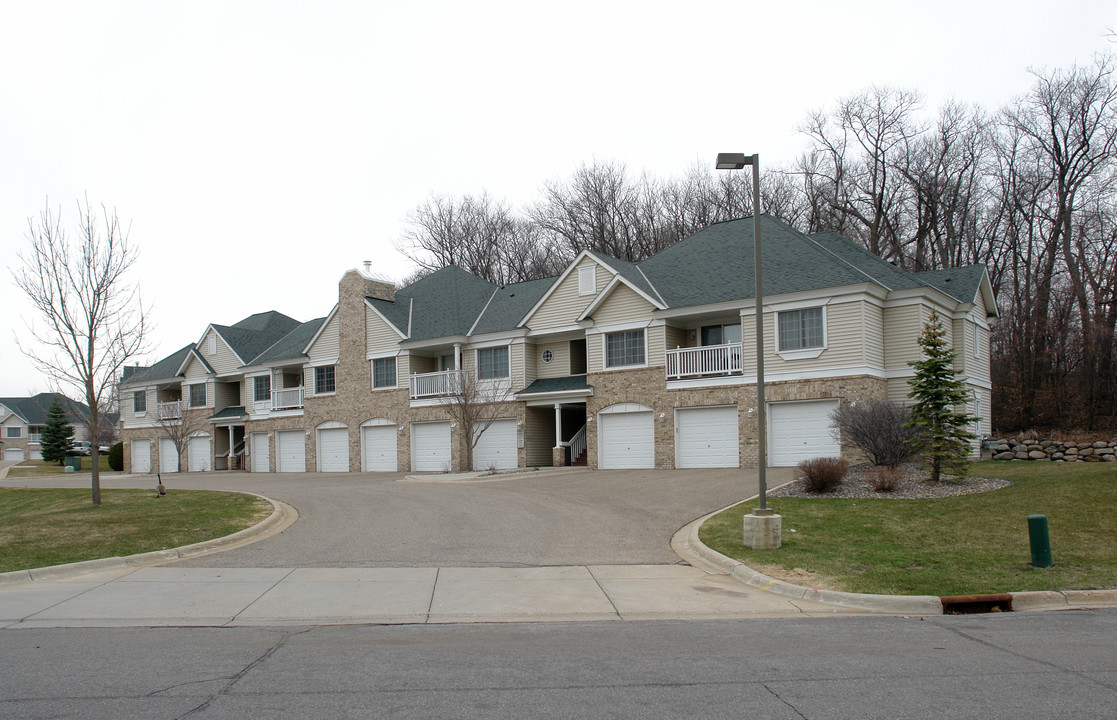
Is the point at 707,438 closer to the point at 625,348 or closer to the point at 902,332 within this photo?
the point at 625,348

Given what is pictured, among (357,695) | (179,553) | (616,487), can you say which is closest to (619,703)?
(357,695)

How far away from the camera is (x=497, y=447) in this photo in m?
33.1

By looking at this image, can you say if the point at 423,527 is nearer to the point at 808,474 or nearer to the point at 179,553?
the point at 179,553

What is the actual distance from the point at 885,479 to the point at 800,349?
8.21 meters

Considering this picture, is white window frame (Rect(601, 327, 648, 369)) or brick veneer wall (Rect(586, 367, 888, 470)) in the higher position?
white window frame (Rect(601, 327, 648, 369))

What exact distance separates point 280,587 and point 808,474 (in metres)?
11.8

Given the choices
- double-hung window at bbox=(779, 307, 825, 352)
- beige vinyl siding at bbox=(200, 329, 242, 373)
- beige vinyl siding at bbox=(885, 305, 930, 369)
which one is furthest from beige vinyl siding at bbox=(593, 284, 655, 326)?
beige vinyl siding at bbox=(200, 329, 242, 373)

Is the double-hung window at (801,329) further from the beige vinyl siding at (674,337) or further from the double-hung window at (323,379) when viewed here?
the double-hung window at (323,379)

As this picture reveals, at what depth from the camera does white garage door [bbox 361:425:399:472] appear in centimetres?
3559

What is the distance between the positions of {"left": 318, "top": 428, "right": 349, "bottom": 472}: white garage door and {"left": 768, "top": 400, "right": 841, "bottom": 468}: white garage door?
20.5 metres

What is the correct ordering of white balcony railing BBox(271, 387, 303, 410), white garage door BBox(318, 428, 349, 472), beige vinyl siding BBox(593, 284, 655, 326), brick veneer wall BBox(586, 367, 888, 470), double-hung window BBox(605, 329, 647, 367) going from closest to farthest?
brick veneer wall BBox(586, 367, 888, 470) → beige vinyl siding BBox(593, 284, 655, 326) → double-hung window BBox(605, 329, 647, 367) → white garage door BBox(318, 428, 349, 472) → white balcony railing BBox(271, 387, 303, 410)

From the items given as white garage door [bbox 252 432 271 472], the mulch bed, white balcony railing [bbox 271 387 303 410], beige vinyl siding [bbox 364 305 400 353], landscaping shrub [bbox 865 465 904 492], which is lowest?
white garage door [bbox 252 432 271 472]

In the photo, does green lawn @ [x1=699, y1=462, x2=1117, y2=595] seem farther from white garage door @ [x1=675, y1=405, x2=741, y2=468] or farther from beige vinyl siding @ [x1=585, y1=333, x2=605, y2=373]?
beige vinyl siding @ [x1=585, y1=333, x2=605, y2=373]

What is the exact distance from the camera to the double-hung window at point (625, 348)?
28.7m
